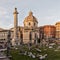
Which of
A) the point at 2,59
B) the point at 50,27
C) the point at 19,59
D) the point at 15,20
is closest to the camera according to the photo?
the point at 2,59

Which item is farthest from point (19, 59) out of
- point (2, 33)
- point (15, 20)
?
point (2, 33)

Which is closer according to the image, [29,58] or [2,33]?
[29,58]

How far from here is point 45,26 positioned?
7769 cm

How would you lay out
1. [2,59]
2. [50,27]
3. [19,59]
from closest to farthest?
1. [2,59]
2. [19,59]
3. [50,27]

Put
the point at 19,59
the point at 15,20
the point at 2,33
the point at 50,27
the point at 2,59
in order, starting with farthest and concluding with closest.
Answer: the point at 50,27 → the point at 2,33 → the point at 15,20 → the point at 19,59 → the point at 2,59

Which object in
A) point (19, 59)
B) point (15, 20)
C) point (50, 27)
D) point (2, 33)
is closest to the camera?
point (19, 59)

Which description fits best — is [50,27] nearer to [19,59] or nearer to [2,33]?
[2,33]

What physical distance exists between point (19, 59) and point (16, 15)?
3968 cm

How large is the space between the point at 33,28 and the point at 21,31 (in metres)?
3.83

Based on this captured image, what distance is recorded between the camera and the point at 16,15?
55.2 metres

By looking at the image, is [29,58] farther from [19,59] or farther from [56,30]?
[56,30]

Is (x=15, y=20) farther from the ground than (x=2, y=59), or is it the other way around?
(x=15, y=20)

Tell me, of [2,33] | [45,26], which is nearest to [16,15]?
[2,33]

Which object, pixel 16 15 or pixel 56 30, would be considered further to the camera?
pixel 56 30
